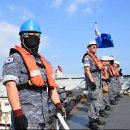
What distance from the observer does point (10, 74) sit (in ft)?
14.1

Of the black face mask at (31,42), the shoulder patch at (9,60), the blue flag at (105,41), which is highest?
the blue flag at (105,41)

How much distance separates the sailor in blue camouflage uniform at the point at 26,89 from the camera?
4145mm

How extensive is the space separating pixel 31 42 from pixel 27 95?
0.63 m

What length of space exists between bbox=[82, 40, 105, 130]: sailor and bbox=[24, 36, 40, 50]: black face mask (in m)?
4.11

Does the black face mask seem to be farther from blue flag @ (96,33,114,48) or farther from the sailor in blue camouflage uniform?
blue flag @ (96,33,114,48)

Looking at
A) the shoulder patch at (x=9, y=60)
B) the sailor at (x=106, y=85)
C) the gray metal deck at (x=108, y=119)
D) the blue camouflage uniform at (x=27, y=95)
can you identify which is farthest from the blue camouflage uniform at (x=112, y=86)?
the shoulder patch at (x=9, y=60)

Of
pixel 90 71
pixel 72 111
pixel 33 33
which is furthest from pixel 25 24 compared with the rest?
pixel 72 111

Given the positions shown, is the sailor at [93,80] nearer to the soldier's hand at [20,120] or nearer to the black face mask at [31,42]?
the black face mask at [31,42]

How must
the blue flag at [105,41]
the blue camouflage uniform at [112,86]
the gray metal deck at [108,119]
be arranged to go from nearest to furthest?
1. the gray metal deck at [108,119]
2. the blue camouflage uniform at [112,86]
3. the blue flag at [105,41]

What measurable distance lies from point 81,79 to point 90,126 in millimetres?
13720

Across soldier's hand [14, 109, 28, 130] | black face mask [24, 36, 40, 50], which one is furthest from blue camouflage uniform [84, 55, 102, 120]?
soldier's hand [14, 109, 28, 130]

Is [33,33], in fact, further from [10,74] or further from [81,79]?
[81,79]

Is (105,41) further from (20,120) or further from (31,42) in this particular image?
(20,120)

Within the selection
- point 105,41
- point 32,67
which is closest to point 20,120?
point 32,67
